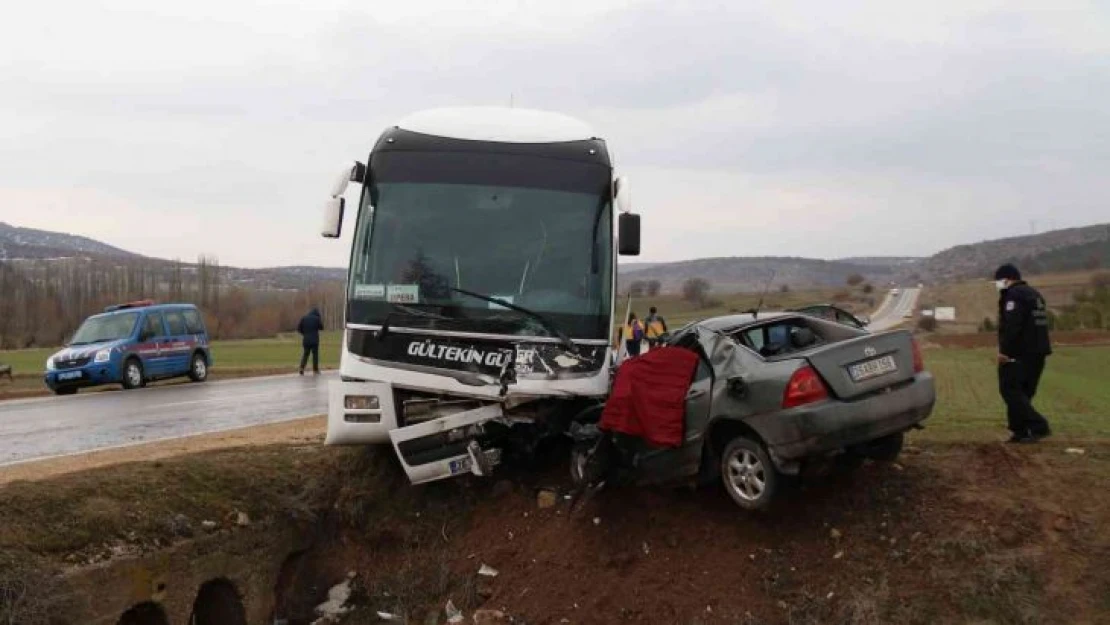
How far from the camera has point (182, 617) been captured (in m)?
7.93

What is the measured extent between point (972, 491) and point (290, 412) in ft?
39.1

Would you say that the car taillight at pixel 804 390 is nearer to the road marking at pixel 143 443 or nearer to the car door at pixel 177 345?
the road marking at pixel 143 443

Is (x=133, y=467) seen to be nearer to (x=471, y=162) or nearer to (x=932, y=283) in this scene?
(x=471, y=162)

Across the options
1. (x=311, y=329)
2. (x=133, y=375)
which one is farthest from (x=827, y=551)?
(x=311, y=329)

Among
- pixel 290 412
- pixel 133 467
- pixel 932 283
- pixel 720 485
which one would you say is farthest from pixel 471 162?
pixel 932 283

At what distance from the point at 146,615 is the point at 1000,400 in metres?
A: 18.3

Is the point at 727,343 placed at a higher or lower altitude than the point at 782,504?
higher

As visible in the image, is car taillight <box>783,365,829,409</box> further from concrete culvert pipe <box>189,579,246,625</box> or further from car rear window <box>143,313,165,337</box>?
car rear window <box>143,313,165,337</box>

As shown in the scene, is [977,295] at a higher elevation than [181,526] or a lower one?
higher

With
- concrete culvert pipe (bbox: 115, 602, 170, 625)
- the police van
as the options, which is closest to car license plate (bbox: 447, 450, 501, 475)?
concrete culvert pipe (bbox: 115, 602, 170, 625)

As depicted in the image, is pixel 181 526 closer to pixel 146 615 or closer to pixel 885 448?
pixel 146 615

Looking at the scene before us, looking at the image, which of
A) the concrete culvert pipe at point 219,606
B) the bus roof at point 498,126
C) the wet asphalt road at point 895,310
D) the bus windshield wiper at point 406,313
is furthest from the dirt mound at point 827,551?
the wet asphalt road at point 895,310

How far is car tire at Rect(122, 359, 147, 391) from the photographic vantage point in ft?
70.1

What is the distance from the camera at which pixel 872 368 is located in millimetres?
7031
